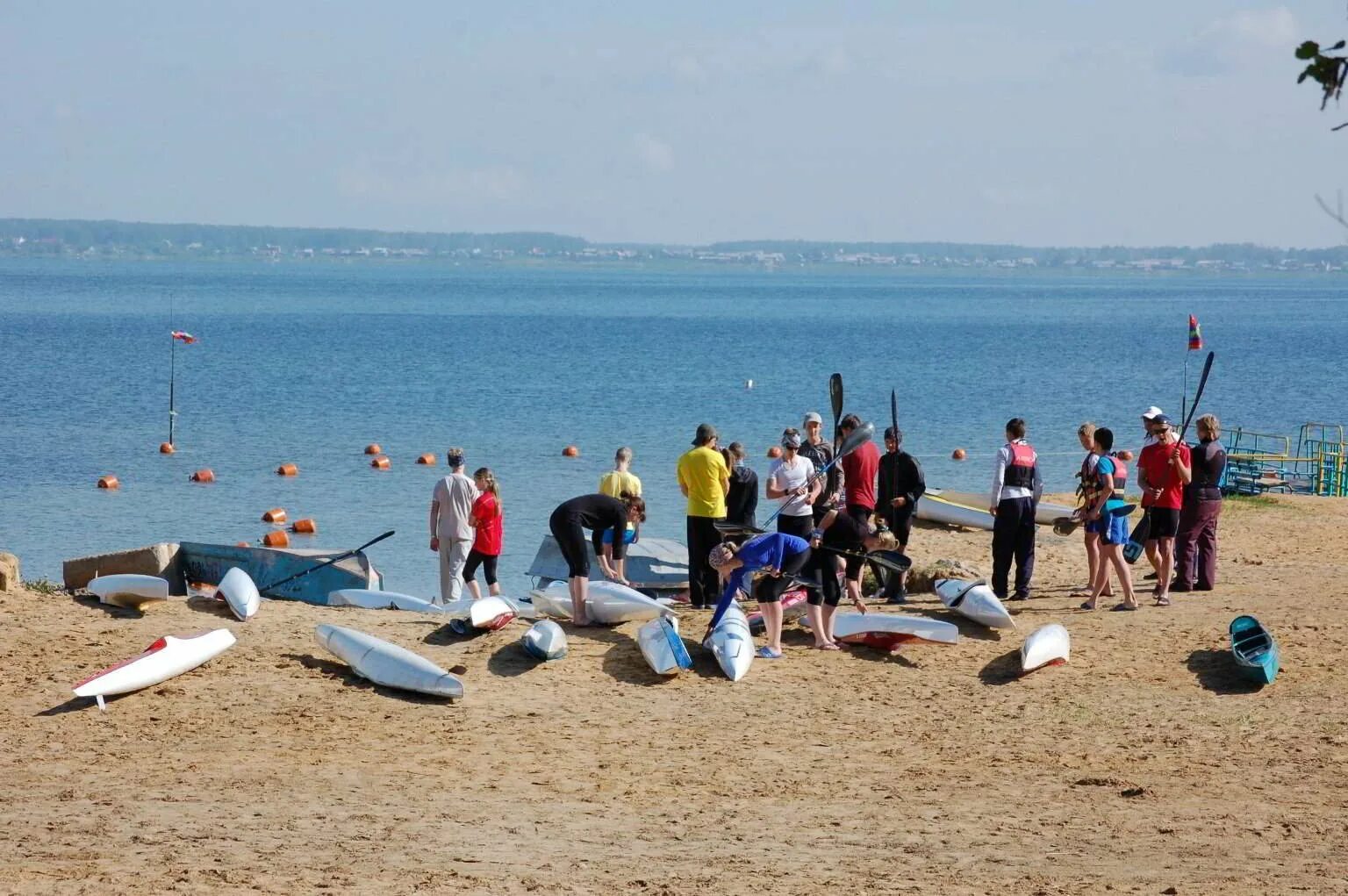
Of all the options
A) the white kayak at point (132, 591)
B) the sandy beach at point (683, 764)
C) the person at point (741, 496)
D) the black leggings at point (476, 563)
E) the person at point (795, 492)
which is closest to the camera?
the sandy beach at point (683, 764)

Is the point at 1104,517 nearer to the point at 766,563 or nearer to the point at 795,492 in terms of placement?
the point at 795,492

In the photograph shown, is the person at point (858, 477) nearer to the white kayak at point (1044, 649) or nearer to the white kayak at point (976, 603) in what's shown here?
the white kayak at point (976, 603)

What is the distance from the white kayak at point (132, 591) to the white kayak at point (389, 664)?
192 centimetres

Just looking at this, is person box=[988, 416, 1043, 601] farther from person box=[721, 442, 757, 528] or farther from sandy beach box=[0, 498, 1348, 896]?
person box=[721, 442, 757, 528]

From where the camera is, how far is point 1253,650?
12.3m

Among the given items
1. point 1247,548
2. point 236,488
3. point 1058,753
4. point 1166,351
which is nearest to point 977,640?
point 1058,753

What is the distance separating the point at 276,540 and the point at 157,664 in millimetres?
13804

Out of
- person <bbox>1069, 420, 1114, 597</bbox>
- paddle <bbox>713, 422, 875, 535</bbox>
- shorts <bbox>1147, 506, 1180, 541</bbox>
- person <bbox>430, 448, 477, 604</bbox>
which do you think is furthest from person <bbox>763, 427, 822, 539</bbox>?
person <bbox>430, 448, 477, 604</bbox>

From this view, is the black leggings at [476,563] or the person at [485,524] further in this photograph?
the black leggings at [476,563]

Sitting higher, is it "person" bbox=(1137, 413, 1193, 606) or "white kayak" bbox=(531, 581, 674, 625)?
"person" bbox=(1137, 413, 1193, 606)

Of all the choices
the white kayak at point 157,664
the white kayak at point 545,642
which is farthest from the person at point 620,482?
the white kayak at point 157,664

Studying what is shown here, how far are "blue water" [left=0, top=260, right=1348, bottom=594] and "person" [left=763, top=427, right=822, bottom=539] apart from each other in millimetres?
8410

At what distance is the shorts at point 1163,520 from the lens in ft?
44.9

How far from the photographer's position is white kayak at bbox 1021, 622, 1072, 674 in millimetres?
12375
